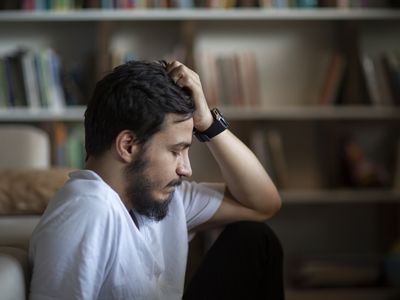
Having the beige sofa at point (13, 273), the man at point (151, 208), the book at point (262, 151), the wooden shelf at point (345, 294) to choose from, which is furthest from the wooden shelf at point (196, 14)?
the beige sofa at point (13, 273)

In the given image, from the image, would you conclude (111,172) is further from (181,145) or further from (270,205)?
(270,205)

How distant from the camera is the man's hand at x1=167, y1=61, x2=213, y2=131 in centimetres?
161

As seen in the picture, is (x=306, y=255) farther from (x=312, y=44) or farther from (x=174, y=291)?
(x=174, y=291)

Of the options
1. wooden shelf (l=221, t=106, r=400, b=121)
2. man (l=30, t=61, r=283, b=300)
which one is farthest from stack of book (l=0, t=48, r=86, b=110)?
Result: man (l=30, t=61, r=283, b=300)

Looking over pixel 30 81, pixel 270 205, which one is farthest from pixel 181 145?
pixel 30 81

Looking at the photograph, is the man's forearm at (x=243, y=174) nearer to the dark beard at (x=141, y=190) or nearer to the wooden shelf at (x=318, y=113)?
the dark beard at (x=141, y=190)

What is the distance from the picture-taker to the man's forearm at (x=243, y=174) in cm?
180

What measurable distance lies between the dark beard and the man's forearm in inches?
9.6

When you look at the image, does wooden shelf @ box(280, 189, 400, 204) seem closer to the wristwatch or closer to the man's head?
the wristwatch

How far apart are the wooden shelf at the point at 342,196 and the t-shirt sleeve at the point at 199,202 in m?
1.74

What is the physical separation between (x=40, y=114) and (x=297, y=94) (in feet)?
3.86

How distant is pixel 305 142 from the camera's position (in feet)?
12.6

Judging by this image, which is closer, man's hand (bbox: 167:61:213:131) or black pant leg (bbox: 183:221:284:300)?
man's hand (bbox: 167:61:213:131)

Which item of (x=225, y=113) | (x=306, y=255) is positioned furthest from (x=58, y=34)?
(x=306, y=255)
